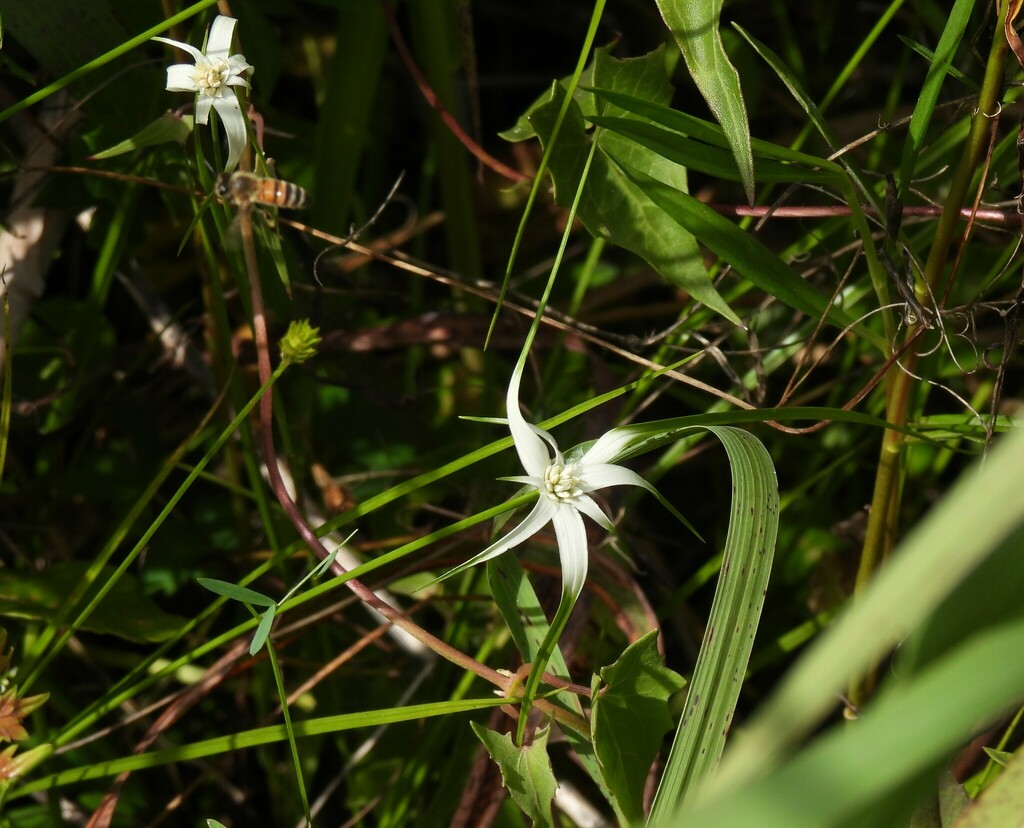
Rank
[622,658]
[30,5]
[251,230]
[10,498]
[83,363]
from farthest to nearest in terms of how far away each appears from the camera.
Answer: [10,498] → [83,363] → [30,5] → [251,230] → [622,658]

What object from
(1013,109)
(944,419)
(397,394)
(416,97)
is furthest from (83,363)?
(1013,109)

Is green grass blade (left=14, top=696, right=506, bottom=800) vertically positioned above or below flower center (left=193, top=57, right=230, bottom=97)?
below

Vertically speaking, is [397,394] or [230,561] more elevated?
[397,394]

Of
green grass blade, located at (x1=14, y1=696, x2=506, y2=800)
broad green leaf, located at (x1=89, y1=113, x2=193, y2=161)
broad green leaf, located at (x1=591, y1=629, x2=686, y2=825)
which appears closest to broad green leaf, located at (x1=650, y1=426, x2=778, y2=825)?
broad green leaf, located at (x1=591, y1=629, x2=686, y2=825)

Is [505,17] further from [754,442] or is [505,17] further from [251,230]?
[754,442]

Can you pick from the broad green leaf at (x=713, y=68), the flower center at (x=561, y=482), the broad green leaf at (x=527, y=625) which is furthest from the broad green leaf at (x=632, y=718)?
the broad green leaf at (x=713, y=68)

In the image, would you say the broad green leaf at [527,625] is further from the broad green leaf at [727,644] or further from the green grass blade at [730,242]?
the green grass blade at [730,242]

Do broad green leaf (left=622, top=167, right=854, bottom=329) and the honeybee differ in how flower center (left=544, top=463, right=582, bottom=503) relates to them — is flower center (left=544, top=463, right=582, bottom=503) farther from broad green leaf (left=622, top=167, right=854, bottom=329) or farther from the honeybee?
the honeybee

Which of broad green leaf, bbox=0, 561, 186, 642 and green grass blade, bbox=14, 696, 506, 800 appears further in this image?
broad green leaf, bbox=0, 561, 186, 642
